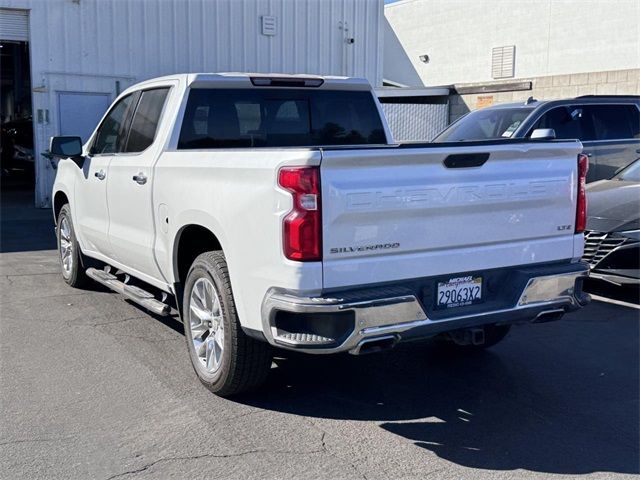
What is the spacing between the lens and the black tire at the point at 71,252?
7477 millimetres

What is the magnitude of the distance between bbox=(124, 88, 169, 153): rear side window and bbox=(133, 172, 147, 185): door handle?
0.27 metres

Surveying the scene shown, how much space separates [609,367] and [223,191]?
3235mm

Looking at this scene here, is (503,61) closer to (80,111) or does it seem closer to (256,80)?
(80,111)

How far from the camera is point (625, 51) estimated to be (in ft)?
81.8

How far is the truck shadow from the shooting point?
4109 millimetres

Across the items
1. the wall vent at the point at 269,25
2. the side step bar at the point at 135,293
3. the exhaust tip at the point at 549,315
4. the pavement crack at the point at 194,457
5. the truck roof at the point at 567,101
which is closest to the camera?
the pavement crack at the point at 194,457

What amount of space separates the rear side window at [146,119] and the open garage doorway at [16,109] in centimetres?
1006

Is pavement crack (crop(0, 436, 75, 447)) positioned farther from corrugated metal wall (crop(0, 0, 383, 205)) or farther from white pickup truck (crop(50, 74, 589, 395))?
corrugated metal wall (crop(0, 0, 383, 205))

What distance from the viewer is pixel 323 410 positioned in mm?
4641

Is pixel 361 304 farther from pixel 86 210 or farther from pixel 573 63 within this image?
pixel 573 63

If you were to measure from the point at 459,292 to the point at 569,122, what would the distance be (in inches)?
274

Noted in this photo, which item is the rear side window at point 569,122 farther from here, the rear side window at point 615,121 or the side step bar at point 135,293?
the side step bar at point 135,293

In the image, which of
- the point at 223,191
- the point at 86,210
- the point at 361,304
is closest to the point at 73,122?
the point at 86,210

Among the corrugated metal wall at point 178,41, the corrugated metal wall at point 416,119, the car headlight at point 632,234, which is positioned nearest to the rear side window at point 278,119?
the car headlight at point 632,234
